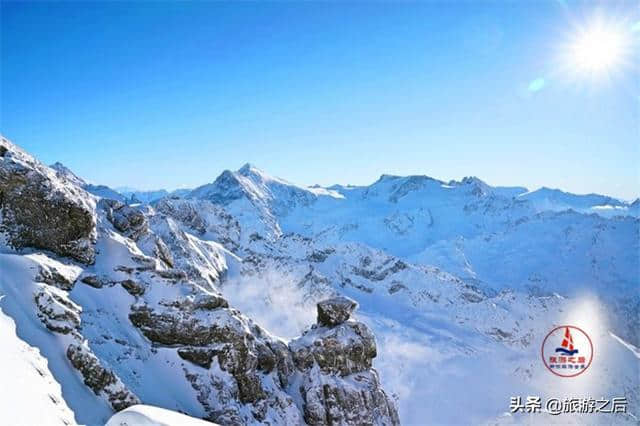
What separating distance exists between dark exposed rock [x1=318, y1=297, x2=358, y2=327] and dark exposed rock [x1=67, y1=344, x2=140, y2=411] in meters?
20.7

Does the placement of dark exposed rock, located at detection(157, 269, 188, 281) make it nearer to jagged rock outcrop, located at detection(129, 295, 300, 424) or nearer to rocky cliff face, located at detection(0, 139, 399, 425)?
rocky cliff face, located at detection(0, 139, 399, 425)

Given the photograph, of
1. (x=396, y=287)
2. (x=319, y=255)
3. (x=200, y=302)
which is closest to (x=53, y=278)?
(x=200, y=302)

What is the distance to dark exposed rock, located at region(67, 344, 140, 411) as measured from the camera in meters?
23.6

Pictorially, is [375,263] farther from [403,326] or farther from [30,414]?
[30,414]

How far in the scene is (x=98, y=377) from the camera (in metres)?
23.9

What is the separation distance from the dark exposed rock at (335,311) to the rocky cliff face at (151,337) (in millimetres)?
1253

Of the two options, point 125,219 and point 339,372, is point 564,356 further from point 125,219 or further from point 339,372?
point 125,219

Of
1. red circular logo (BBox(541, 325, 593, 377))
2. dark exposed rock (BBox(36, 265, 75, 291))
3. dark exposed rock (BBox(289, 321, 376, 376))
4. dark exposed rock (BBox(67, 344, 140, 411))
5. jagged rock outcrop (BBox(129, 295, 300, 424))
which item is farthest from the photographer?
red circular logo (BBox(541, 325, 593, 377))

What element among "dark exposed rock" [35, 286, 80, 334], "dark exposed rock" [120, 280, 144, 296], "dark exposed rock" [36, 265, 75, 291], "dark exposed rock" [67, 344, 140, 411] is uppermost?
"dark exposed rock" [120, 280, 144, 296]

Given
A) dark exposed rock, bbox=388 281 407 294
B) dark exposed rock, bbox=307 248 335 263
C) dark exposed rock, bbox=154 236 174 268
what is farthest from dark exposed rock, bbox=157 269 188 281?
dark exposed rock, bbox=307 248 335 263

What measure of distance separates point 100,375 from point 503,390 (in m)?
96.4

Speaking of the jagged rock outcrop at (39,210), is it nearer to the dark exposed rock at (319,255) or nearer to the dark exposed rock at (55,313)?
the dark exposed rock at (55,313)

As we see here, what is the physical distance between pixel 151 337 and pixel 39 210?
12665 millimetres

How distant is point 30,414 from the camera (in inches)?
625
